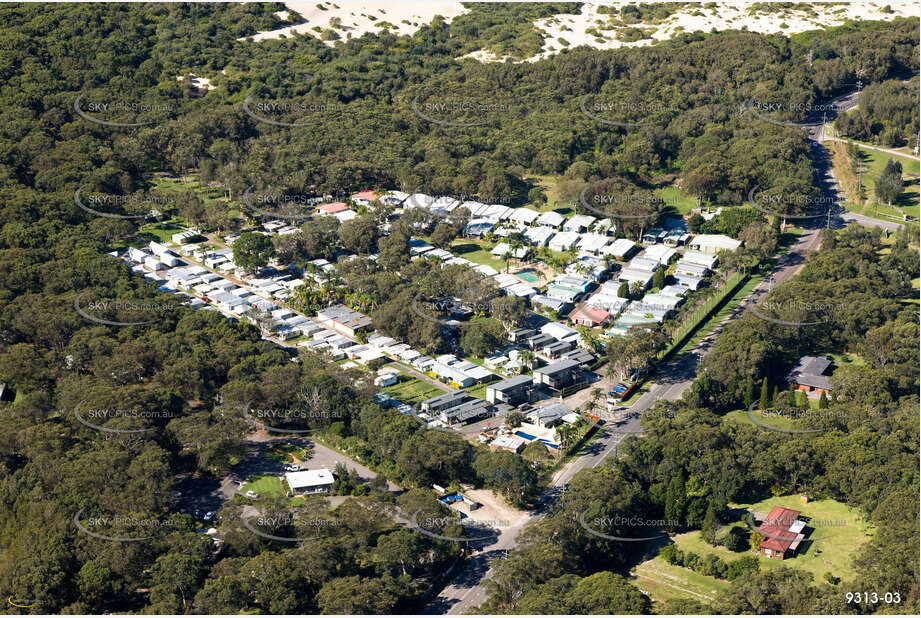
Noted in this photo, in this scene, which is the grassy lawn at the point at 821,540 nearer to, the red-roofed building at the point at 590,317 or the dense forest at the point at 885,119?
the red-roofed building at the point at 590,317

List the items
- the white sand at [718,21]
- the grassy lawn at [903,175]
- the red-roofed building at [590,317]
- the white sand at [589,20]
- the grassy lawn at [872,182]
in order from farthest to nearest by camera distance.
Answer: the white sand at [589,20]
the white sand at [718,21]
the grassy lawn at [903,175]
the grassy lawn at [872,182]
the red-roofed building at [590,317]

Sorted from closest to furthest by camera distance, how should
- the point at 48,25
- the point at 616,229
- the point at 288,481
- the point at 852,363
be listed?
1. the point at 288,481
2. the point at 852,363
3. the point at 616,229
4. the point at 48,25

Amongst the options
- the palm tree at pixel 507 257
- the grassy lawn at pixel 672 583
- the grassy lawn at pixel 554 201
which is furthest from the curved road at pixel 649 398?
the grassy lawn at pixel 554 201

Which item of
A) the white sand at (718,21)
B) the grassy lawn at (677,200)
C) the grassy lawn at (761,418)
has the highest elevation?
the white sand at (718,21)

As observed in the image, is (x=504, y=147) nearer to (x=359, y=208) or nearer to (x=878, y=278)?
(x=359, y=208)

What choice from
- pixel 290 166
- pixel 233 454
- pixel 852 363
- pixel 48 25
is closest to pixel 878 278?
pixel 852 363

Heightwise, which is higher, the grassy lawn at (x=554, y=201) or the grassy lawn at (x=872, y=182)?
the grassy lawn at (x=872, y=182)

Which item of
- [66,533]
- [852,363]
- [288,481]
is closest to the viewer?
[66,533]

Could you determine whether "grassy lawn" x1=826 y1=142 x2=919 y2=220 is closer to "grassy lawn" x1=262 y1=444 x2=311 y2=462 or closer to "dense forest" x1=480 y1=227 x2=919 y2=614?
"dense forest" x1=480 y1=227 x2=919 y2=614
